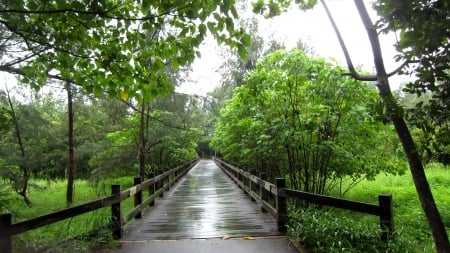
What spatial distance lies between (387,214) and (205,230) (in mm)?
3589

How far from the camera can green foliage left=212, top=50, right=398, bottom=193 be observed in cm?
830

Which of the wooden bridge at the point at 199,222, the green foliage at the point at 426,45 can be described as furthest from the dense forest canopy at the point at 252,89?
the wooden bridge at the point at 199,222

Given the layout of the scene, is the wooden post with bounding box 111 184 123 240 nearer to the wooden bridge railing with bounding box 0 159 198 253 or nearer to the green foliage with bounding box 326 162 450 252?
the wooden bridge railing with bounding box 0 159 198 253

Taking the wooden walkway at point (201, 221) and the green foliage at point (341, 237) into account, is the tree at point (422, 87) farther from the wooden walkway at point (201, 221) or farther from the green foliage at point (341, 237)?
the wooden walkway at point (201, 221)

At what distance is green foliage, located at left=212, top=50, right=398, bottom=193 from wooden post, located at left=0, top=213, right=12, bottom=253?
18.4 feet

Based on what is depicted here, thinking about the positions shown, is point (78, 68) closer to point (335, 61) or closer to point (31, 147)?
point (335, 61)

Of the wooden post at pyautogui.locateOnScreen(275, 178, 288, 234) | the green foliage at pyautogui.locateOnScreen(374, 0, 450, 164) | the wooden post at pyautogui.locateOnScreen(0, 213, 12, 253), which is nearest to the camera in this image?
the green foliage at pyautogui.locateOnScreen(374, 0, 450, 164)

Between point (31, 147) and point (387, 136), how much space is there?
1363cm

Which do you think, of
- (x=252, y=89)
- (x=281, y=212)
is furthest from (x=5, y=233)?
(x=252, y=89)

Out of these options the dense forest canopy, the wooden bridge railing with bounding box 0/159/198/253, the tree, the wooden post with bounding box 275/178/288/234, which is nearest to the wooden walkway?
the wooden post with bounding box 275/178/288/234

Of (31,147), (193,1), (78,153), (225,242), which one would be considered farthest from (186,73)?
(193,1)

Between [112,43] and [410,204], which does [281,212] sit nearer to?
[112,43]

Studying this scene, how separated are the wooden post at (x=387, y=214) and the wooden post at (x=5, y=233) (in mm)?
3732

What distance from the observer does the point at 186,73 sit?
1612 cm
